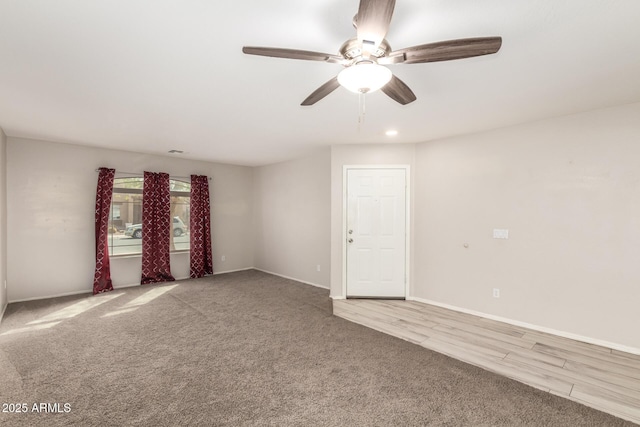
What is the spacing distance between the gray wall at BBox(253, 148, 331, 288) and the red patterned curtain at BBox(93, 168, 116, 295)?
117 inches

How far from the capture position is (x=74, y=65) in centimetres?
221

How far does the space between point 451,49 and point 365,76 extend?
1.49 ft

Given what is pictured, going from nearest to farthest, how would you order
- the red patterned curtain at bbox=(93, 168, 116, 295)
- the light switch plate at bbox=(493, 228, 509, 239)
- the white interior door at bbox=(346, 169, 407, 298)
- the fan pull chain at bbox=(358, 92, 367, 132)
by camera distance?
the fan pull chain at bbox=(358, 92, 367, 132) → the light switch plate at bbox=(493, 228, 509, 239) → the white interior door at bbox=(346, 169, 407, 298) → the red patterned curtain at bbox=(93, 168, 116, 295)

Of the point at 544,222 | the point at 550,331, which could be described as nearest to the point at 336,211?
the point at 544,222

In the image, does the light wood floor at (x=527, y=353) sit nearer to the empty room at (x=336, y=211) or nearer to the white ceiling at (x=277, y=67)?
the empty room at (x=336, y=211)

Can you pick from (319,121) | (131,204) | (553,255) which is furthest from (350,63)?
(131,204)

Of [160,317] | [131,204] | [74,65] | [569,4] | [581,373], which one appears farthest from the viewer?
[131,204]

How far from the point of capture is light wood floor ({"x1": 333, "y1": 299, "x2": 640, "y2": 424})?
230 cm

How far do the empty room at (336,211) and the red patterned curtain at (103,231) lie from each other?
0.03 metres

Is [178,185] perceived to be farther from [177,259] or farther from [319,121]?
[319,121]

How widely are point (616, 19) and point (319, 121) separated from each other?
2525 mm

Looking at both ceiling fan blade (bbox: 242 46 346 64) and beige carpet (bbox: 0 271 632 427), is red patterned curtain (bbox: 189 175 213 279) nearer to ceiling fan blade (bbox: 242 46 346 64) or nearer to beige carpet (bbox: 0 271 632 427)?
beige carpet (bbox: 0 271 632 427)

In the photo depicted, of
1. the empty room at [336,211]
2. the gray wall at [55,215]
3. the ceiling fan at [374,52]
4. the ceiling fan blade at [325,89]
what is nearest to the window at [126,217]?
the empty room at [336,211]

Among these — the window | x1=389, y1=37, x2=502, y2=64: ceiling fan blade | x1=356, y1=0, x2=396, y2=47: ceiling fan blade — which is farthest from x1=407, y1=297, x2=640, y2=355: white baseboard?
the window
